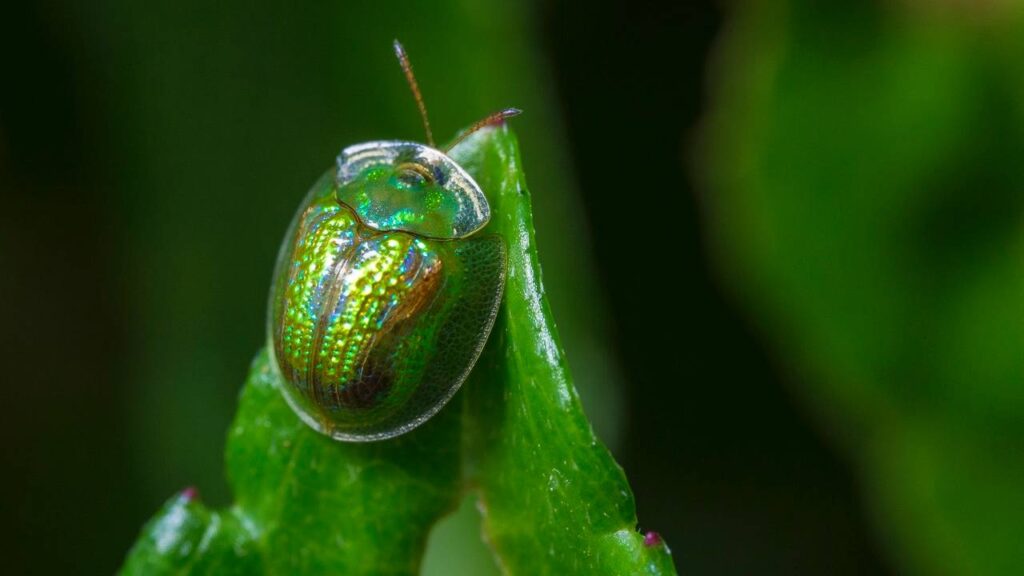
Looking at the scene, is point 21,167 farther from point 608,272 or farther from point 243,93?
point 608,272

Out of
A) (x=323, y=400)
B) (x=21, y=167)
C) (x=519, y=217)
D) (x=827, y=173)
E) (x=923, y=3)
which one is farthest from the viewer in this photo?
(x=21, y=167)

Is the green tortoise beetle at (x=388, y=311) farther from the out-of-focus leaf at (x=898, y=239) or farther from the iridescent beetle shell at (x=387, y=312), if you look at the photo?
the out-of-focus leaf at (x=898, y=239)

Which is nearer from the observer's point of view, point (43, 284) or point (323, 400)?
point (323, 400)

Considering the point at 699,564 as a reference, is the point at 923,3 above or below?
above

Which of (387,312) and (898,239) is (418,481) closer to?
(387,312)

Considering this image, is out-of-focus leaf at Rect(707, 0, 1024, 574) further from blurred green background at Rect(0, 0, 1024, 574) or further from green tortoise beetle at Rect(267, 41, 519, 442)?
green tortoise beetle at Rect(267, 41, 519, 442)

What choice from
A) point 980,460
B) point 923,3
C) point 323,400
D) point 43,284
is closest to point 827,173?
point 923,3

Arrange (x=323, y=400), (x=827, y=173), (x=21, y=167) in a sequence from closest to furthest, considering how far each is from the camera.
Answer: (x=323, y=400), (x=827, y=173), (x=21, y=167)

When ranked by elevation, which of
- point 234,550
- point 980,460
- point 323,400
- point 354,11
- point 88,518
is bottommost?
point 88,518
